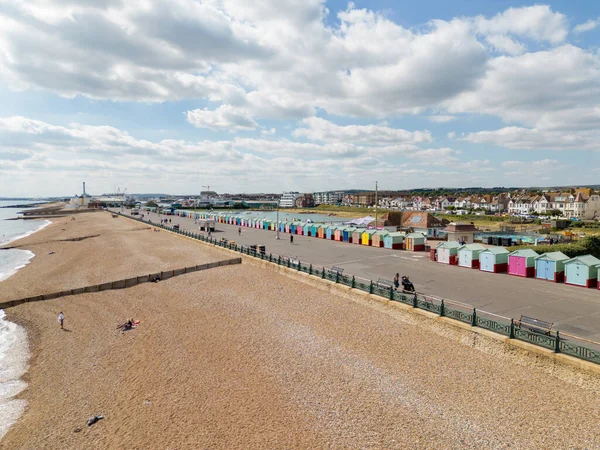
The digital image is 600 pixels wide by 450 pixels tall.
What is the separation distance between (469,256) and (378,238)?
11.6m

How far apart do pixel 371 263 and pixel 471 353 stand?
14.9m

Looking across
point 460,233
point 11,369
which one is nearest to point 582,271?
point 460,233

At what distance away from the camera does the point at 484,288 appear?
777 inches

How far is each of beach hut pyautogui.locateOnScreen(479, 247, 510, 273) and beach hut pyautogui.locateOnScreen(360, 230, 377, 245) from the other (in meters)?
13.5

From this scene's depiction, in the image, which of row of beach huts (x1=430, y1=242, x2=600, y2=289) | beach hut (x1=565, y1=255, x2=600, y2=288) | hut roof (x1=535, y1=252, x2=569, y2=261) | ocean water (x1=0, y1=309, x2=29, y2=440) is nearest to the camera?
ocean water (x1=0, y1=309, x2=29, y2=440)

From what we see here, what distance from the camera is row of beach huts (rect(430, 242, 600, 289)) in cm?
1988

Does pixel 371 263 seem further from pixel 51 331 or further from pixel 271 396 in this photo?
pixel 51 331

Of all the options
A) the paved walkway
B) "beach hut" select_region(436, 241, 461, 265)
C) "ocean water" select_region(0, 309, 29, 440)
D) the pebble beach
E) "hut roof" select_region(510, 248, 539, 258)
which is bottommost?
"ocean water" select_region(0, 309, 29, 440)

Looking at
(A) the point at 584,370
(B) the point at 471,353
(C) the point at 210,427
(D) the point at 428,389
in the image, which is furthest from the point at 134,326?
(A) the point at 584,370

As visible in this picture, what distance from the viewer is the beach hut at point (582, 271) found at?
19484mm

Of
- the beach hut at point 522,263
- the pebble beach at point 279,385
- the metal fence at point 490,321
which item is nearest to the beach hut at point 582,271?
the beach hut at point 522,263

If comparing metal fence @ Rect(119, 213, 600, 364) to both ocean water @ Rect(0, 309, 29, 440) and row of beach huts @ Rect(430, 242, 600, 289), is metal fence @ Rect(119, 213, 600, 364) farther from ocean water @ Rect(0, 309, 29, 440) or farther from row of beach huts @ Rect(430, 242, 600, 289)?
ocean water @ Rect(0, 309, 29, 440)

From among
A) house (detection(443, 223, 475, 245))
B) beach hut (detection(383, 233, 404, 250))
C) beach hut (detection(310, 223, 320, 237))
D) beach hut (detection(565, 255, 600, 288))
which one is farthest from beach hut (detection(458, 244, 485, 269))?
beach hut (detection(310, 223, 320, 237))

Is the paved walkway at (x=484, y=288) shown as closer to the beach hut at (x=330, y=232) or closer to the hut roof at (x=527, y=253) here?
the hut roof at (x=527, y=253)
